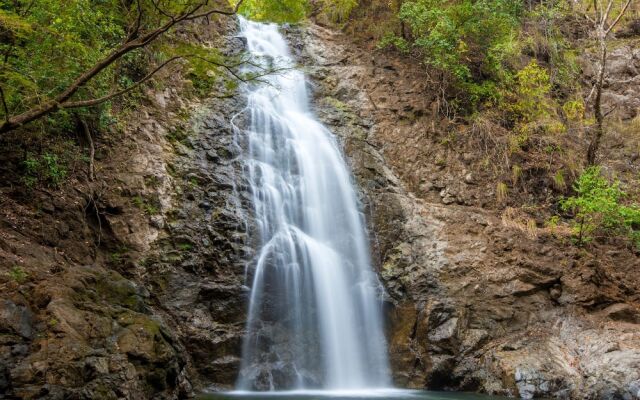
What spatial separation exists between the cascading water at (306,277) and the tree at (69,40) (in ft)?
8.15

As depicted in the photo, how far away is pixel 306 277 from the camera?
9727 mm

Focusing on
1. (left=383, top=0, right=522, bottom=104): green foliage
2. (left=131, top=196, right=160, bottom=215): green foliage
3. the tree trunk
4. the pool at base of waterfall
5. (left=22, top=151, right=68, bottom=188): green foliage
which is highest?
(left=383, top=0, right=522, bottom=104): green foliage

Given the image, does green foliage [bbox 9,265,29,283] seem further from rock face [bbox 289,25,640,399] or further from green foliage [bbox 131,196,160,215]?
rock face [bbox 289,25,640,399]

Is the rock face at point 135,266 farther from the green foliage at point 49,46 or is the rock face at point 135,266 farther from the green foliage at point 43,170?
the green foliage at point 49,46

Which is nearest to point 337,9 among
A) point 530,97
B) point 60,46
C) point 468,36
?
point 468,36

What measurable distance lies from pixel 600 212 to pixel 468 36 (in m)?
6.94

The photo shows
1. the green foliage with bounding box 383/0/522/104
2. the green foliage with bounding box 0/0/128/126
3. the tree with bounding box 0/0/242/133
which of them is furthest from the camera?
the green foliage with bounding box 383/0/522/104

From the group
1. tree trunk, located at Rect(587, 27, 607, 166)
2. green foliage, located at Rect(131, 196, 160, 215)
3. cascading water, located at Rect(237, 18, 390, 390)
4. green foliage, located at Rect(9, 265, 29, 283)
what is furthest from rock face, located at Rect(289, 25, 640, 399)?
green foliage, located at Rect(9, 265, 29, 283)

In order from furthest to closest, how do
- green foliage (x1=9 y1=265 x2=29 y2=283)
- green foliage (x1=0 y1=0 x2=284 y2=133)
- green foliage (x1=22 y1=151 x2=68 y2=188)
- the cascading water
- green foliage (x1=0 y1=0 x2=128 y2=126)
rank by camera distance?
Answer: the cascading water, green foliage (x1=22 y1=151 x2=68 y2=188), green foliage (x1=0 y1=0 x2=128 y2=126), green foliage (x1=0 y1=0 x2=284 y2=133), green foliage (x1=9 y1=265 x2=29 y2=283)

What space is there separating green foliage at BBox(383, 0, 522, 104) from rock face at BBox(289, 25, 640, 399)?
7.07 feet

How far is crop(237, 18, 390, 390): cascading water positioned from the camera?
8891mm

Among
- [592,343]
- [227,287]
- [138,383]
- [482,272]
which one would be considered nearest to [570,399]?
[592,343]

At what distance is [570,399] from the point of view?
8.07m

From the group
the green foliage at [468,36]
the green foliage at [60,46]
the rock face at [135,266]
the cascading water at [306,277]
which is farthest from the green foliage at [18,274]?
the green foliage at [468,36]
